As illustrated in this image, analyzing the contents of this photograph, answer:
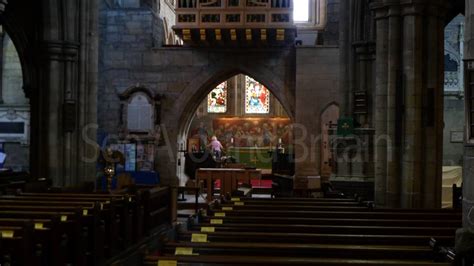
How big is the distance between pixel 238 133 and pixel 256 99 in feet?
5.93

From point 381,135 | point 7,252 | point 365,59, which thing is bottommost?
point 7,252

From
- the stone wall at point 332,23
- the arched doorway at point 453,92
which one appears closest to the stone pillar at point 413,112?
the arched doorway at point 453,92

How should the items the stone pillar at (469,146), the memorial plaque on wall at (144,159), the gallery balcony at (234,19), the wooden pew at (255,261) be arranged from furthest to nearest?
→ the memorial plaque on wall at (144,159) < the gallery balcony at (234,19) < the stone pillar at (469,146) < the wooden pew at (255,261)

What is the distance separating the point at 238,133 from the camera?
2619 centimetres

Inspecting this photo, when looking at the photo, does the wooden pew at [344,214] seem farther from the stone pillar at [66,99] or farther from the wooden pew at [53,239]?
the stone pillar at [66,99]

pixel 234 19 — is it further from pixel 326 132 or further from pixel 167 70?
pixel 326 132

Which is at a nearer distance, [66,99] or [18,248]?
[18,248]

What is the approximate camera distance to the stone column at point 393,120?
940 cm

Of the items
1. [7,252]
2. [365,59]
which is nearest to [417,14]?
[365,59]

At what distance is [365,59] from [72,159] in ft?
20.5

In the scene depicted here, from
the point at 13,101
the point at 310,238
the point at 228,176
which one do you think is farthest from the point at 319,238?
the point at 13,101

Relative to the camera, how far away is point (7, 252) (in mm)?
4758

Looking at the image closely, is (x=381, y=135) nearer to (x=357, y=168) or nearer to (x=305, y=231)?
(x=357, y=168)

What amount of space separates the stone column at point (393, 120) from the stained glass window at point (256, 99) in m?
17.4
